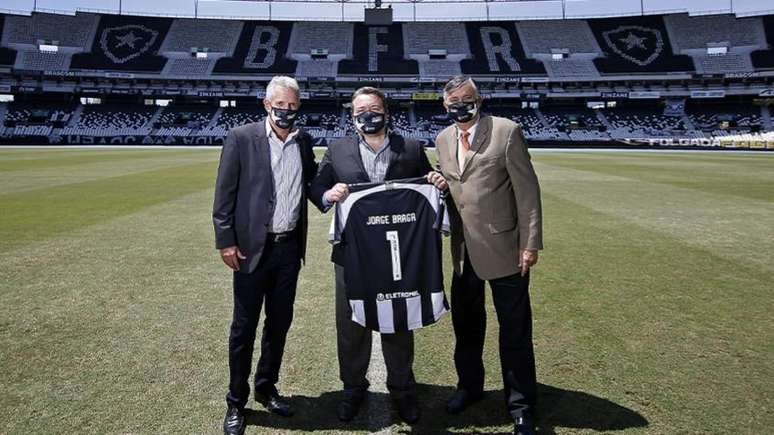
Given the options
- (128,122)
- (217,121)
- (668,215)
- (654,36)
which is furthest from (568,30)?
(668,215)

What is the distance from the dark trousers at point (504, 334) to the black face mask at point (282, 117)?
5.22 feet

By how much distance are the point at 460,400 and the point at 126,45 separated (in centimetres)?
7436

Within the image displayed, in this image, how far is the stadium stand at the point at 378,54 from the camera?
65.2m

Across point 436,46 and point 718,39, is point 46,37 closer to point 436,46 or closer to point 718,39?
point 436,46

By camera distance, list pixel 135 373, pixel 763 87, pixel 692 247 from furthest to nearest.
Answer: pixel 763 87 → pixel 692 247 → pixel 135 373

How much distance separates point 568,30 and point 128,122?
59115mm

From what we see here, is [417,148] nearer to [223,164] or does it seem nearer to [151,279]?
[223,164]

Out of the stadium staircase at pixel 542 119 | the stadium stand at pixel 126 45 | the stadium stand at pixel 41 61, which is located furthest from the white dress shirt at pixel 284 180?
the stadium stand at pixel 41 61

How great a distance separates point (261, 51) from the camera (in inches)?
2625

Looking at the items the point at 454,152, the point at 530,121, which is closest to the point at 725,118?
the point at 530,121

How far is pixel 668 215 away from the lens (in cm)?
1121

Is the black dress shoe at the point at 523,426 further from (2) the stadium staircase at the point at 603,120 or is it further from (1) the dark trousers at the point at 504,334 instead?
(2) the stadium staircase at the point at 603,120

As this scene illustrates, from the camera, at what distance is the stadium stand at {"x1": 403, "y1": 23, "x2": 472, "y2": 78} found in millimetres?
65938

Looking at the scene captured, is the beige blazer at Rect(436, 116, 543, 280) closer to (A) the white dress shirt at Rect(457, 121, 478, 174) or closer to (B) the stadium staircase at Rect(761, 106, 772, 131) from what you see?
(A) the white dress shirt at Rect(457, 121, 478, 174)
